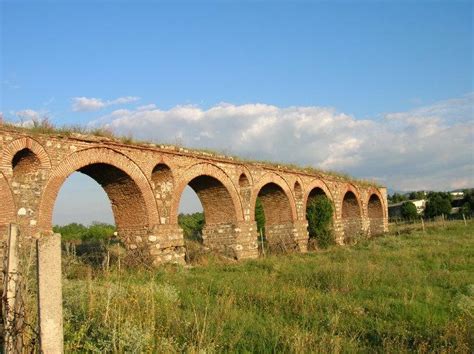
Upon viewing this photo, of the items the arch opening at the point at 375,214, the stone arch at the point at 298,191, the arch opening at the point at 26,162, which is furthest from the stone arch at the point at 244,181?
the arch opening at the point at 375,214

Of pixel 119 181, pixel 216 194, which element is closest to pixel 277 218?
pixel 216 194

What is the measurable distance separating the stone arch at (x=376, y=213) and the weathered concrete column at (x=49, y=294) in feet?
95.9

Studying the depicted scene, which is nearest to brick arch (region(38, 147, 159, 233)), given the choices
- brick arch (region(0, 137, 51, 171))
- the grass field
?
brick arch (region(0, 137, 51, 171))

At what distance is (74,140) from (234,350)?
762cm

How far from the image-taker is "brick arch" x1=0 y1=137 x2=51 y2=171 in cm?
965

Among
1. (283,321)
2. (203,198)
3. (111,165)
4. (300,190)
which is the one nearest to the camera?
(283,321)

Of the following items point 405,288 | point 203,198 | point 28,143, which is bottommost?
point 405,288

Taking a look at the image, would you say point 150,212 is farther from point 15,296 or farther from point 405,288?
point 15,296

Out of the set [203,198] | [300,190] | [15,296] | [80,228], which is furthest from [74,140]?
[80,228]

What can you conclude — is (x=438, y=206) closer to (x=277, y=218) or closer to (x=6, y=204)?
(x=277, y=218)

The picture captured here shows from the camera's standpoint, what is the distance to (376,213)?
31594 mm

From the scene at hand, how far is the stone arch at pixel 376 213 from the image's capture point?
31094 millimetres

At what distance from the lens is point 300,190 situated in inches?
838

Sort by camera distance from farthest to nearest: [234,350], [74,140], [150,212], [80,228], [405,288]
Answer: [80,228]
[150,212]
[74,140]
[405,288]
[234,350]
